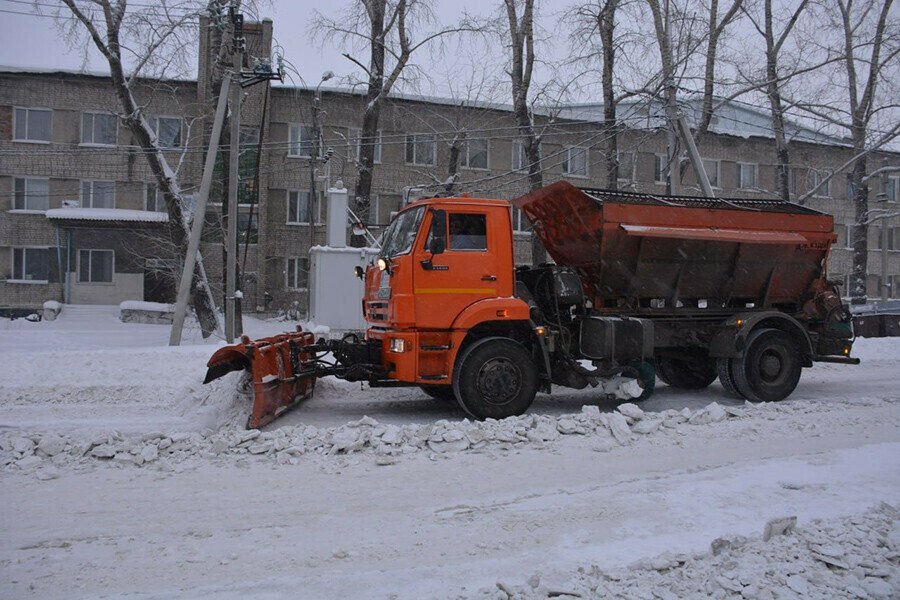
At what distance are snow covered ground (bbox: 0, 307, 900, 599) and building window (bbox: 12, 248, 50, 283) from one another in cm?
2508

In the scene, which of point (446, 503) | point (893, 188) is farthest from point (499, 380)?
point (893, 188)

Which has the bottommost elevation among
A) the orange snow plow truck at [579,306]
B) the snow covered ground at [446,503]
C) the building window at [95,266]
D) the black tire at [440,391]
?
the snow covered ground at [446,503]

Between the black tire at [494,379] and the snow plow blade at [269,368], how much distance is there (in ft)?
6.61

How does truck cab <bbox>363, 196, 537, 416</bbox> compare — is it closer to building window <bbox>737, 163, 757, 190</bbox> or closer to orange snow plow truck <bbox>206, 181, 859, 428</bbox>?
orange snow plow truck <bbox>206, 181, 859, 428</bbox>

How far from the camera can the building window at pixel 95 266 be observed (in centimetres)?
3059

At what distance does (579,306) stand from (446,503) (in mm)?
4745

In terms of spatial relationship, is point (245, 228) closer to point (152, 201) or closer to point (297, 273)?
point (297, 273)

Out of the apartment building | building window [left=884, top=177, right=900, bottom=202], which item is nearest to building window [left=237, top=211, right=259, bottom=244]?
the apartment building

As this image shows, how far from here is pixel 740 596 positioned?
12.1 feet

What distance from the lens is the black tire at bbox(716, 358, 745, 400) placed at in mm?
10086

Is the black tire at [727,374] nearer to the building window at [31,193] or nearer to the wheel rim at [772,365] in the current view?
the wheel rim at [772,365]

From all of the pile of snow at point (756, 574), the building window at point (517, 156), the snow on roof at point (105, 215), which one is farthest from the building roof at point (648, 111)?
the pile of snow at point (756, 574)

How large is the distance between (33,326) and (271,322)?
905 cm

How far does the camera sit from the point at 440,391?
9734mm
